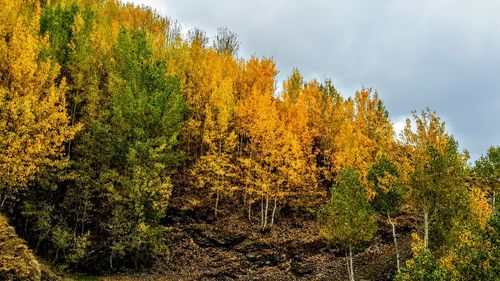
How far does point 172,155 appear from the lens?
87.6ft

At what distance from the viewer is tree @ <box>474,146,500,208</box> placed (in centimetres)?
3456

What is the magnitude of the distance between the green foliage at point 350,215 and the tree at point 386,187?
1810 mm

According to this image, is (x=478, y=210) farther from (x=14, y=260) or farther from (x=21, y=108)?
(x=21, y=108)

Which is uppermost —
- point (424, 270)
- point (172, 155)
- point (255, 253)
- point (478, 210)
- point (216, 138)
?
point (216, 138)

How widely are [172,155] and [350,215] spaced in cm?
1217

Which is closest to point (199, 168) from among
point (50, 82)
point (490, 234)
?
point (50, 82)

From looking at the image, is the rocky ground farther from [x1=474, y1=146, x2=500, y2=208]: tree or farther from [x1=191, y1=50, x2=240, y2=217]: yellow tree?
[x1=474, y1=146, x2=500, y2=208]: tree

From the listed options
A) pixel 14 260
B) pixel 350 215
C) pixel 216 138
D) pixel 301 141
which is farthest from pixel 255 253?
pixel 14 260

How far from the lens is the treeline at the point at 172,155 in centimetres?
1983

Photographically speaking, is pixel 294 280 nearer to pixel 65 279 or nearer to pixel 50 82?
pixel 65 279

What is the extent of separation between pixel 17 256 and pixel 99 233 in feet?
36.5

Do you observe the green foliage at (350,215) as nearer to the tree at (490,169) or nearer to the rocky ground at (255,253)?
the rocky ground at (255,253)

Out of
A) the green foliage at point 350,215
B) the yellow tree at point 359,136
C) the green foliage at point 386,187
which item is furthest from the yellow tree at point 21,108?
the yellow tree at point 359,136

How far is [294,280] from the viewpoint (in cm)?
2531
